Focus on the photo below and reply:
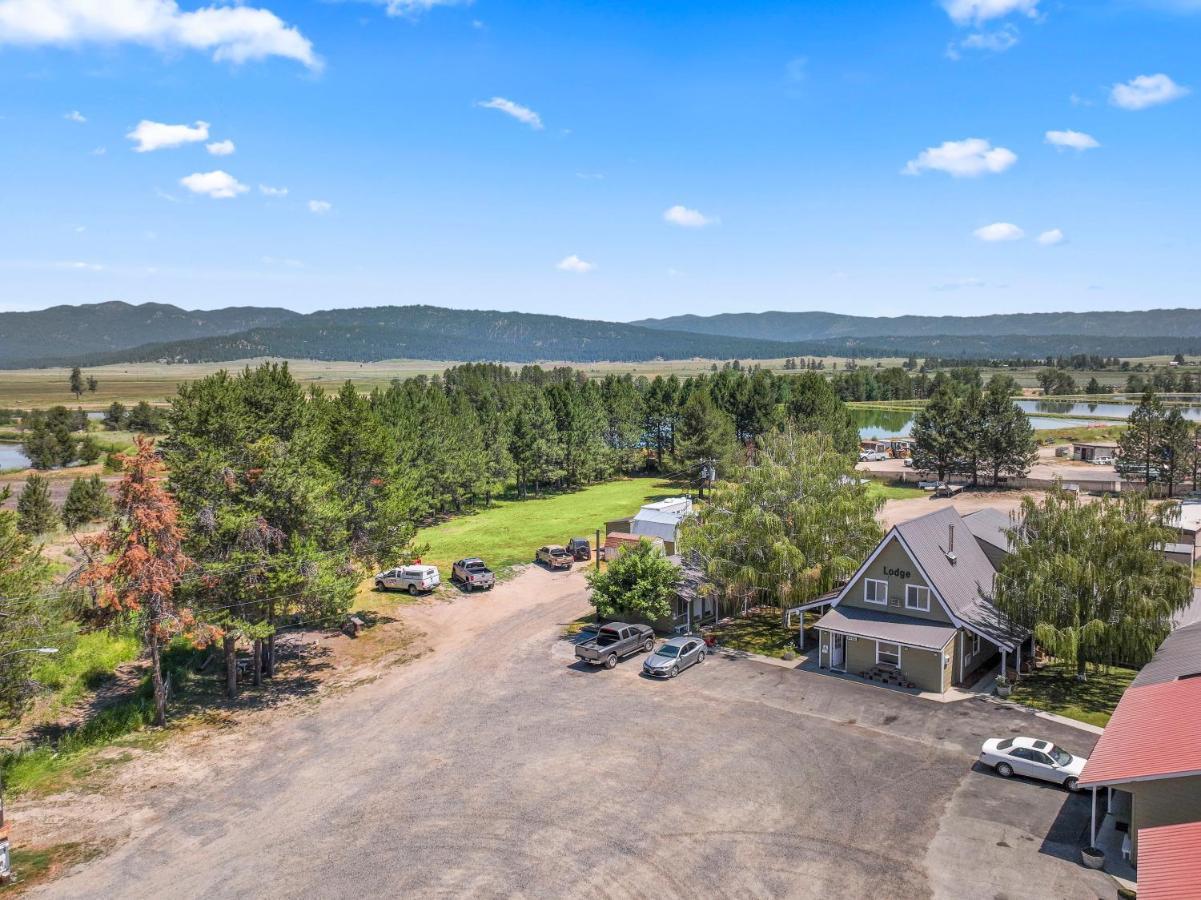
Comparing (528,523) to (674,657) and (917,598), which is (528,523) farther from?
(917,598)

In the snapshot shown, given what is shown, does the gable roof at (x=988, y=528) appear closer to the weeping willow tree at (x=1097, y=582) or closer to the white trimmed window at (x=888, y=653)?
the weeping willow tree at (x=1097, y=582)

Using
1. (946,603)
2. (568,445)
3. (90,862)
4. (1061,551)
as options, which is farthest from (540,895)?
(568,445)

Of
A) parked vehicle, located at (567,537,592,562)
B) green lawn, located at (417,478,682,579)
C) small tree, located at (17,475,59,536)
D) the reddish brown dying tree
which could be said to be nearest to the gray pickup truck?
the reddish brown dying tree

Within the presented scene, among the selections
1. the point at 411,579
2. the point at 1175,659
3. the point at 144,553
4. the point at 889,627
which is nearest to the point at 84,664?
the point at 144,553

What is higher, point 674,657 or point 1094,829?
point 1094,829

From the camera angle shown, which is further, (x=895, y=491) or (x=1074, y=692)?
(x=895, y=491)

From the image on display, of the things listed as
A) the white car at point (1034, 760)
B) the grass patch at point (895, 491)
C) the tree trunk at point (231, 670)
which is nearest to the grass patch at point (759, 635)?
the white car at point (1034, 760)
